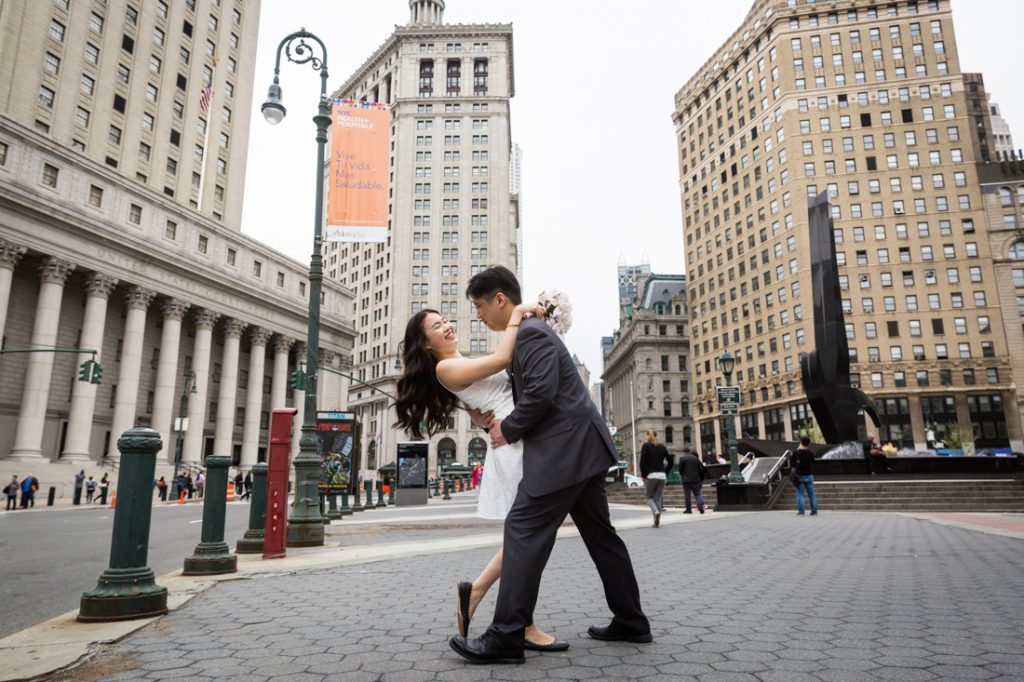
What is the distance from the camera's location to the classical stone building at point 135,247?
36938mm

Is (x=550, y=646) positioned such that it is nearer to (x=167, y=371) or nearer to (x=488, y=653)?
(x=488, y=653)

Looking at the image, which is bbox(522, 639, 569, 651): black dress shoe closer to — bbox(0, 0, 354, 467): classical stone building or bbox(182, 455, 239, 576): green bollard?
bbox(182, 455, 239, 576): green bollard

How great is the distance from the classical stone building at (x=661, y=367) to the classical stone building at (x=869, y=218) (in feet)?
47.6

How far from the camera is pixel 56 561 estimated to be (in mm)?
8961

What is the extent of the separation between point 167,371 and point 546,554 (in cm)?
4779

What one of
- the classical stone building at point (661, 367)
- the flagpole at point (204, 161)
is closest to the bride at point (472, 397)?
the flagpole at point (204, 161)

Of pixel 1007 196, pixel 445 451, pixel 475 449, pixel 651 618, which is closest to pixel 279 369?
pixel 445 451

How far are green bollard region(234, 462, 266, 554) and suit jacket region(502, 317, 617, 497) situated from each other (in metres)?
6.32

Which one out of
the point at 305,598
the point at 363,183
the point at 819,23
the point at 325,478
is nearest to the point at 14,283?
the point at 325,478

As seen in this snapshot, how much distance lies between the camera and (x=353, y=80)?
113 metres

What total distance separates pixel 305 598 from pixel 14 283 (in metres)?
44.5

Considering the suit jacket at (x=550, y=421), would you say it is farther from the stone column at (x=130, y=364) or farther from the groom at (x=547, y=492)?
the stone column at (x=130, y=364)

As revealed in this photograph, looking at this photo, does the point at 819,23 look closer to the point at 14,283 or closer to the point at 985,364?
the point at 985,364

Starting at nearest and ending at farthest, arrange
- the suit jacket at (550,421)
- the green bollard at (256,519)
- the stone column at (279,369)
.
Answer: the suit jacket at (550,421) < the green bollard at (256,519) < the stone column at (279,369)
